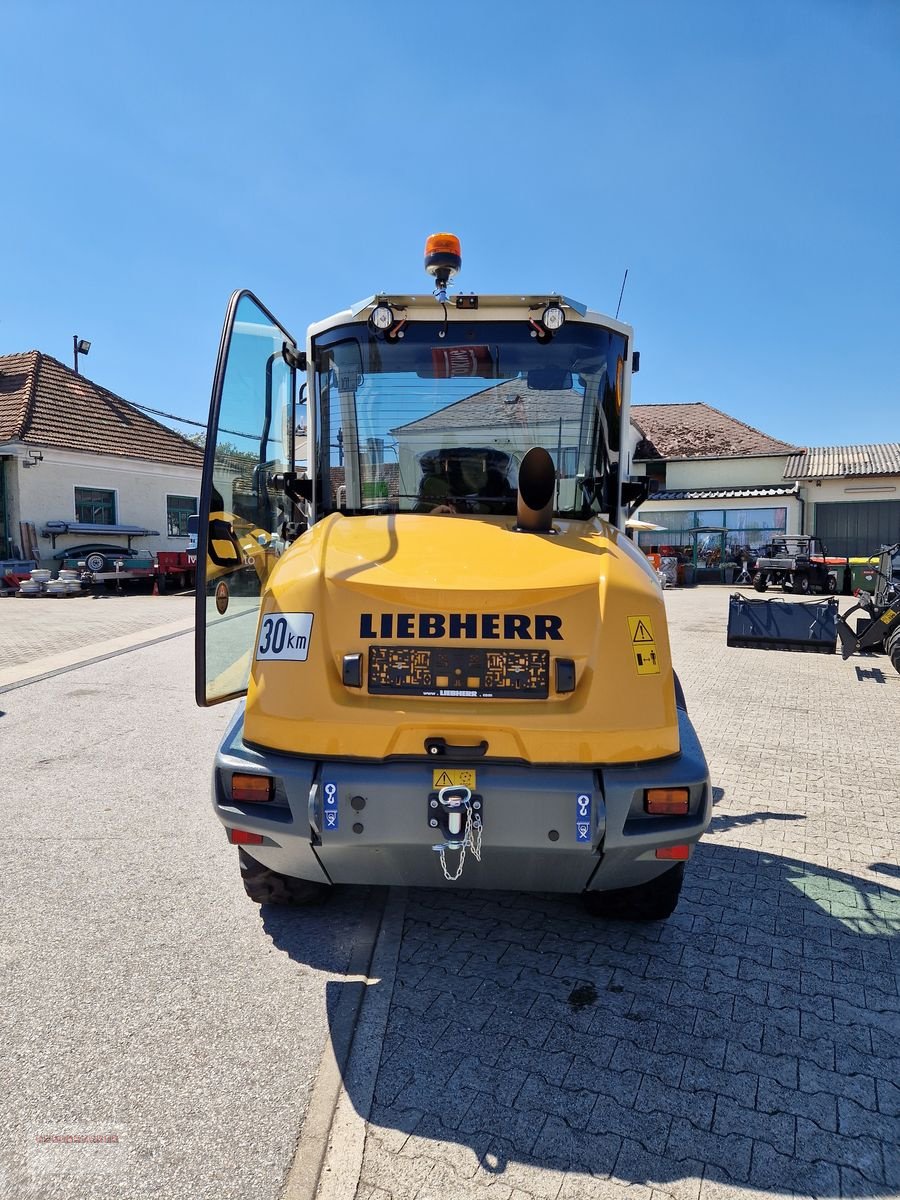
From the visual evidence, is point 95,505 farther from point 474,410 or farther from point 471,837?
point 471,837

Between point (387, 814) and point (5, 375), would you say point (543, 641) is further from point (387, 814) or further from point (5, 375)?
point (5, 375)

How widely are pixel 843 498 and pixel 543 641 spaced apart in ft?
101

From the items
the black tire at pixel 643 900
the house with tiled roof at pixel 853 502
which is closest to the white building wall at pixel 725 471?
the house with tiled roof at pixel 853 502

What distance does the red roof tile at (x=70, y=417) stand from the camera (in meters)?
23.1

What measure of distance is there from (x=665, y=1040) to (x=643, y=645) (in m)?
1.37

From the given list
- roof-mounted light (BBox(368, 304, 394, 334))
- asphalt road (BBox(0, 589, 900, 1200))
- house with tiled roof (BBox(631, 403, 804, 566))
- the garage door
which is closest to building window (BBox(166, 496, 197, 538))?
house with tiled roof (BBox(631, 403, 804, 566))

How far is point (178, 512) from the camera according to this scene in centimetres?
2747

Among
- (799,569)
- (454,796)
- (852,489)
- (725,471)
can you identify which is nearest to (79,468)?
(799,569)

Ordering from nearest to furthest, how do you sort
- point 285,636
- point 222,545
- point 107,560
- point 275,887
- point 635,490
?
point 285,636
point 222,545
point 275,887
point 635,490
point 107,560

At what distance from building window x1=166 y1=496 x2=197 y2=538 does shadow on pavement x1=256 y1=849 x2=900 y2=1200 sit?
25.4 metres

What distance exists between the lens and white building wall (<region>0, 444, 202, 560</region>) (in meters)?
22.0

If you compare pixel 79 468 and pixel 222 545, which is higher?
pixel 79 468

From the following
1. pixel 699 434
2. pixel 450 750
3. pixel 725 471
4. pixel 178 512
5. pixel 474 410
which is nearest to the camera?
pixel 450 750

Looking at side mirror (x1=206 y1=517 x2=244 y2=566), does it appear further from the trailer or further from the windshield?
the trailer
